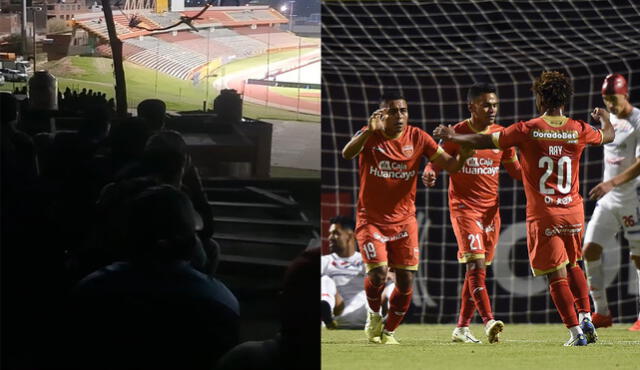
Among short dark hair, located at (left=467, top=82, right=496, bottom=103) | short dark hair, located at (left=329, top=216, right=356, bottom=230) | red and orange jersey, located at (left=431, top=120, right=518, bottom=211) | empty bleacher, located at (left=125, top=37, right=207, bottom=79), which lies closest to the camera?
empty bleacher, located at (left=125, top=37, right=207, bottom=79)

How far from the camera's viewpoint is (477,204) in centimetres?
638

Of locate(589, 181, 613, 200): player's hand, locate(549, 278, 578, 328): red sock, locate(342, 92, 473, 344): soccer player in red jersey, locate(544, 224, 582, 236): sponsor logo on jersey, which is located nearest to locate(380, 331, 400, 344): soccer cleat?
locate(342, 92, 473, 344): soccer player in red jersey

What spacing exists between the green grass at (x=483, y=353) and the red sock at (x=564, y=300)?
0.15 metres

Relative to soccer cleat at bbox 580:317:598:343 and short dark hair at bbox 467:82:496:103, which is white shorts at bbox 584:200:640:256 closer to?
short dark hair at bbox 467:82:496:103

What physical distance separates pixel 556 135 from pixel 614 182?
0.39 metres

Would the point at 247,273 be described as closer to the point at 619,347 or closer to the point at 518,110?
the point at 619,347

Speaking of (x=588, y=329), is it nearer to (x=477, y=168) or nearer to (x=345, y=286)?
(x=477, y=168)

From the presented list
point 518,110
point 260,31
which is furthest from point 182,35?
point 518,110

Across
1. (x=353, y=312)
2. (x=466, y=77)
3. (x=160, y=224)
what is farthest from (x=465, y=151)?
(x=160, y=224)

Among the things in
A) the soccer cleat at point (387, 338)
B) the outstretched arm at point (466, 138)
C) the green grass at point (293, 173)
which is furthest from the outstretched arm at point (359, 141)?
the green grass at point (293, 173)

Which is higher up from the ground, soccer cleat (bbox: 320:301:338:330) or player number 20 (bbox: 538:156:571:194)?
→ player number 20 (bbox: 538:156:571:194)

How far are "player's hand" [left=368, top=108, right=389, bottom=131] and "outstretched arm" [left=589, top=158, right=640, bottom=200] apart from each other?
115 centimetres

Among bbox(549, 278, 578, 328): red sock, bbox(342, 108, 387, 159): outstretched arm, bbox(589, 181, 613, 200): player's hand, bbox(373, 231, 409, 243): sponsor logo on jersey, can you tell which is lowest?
bbox(549, 278, 578, 328): red sock

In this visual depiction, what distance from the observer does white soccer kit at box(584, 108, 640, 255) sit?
273 inches
